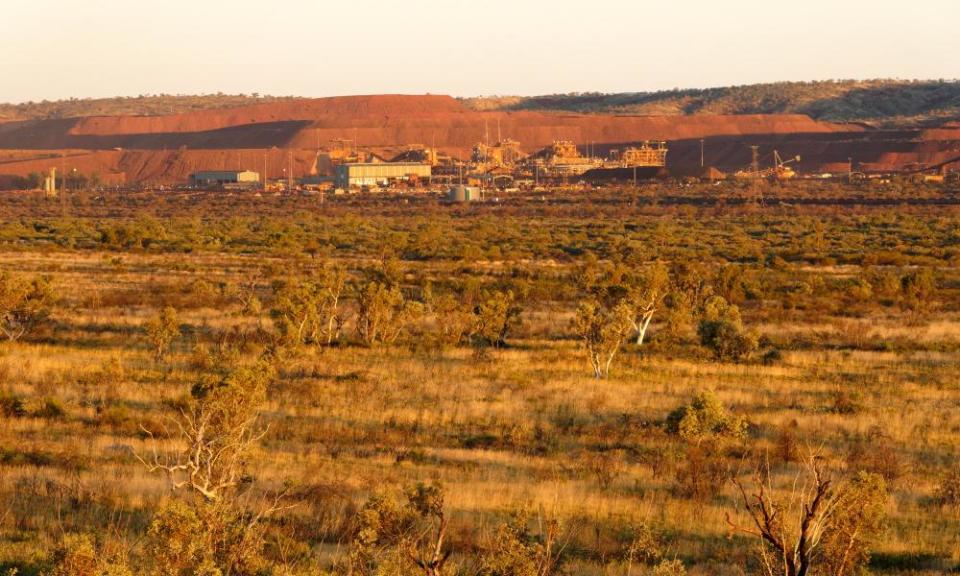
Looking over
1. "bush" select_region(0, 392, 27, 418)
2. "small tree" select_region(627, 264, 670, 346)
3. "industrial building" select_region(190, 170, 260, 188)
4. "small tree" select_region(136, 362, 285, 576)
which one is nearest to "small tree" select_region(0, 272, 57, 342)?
"bush" select_region(0, 392, 27, 418)

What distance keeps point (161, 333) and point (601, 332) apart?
27.0ft

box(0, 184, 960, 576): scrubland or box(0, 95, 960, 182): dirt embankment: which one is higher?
box(0, 95, 960, 182): dirt embankment

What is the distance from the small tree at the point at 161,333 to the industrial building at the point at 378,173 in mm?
105676

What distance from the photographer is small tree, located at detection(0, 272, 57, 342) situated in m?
24.9

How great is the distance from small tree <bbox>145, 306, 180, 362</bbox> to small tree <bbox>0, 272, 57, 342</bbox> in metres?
3.19

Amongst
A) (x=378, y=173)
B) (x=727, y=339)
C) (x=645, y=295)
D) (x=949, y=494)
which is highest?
(x=378, y=173)

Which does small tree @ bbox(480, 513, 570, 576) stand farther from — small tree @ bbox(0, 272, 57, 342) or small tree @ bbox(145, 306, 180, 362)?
small tree @ bbox(0, 272, 57, 342)

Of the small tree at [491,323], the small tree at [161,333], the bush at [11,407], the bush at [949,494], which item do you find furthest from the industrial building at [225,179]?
the bush at [949,494]

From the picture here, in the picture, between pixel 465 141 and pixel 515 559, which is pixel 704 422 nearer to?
pixel 515 559

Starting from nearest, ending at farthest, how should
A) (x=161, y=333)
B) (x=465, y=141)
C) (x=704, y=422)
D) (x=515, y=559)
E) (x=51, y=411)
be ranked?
(x=515, y=559)
(x=704, y=422)
(x=51, y=411)
(x=161, y=333)
(x=465, y=141)

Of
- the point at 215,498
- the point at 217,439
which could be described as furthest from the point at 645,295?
the point at 215,498

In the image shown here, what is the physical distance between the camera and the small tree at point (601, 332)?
22.0 m

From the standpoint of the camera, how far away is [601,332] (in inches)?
867

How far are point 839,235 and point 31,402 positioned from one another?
5253 cm
